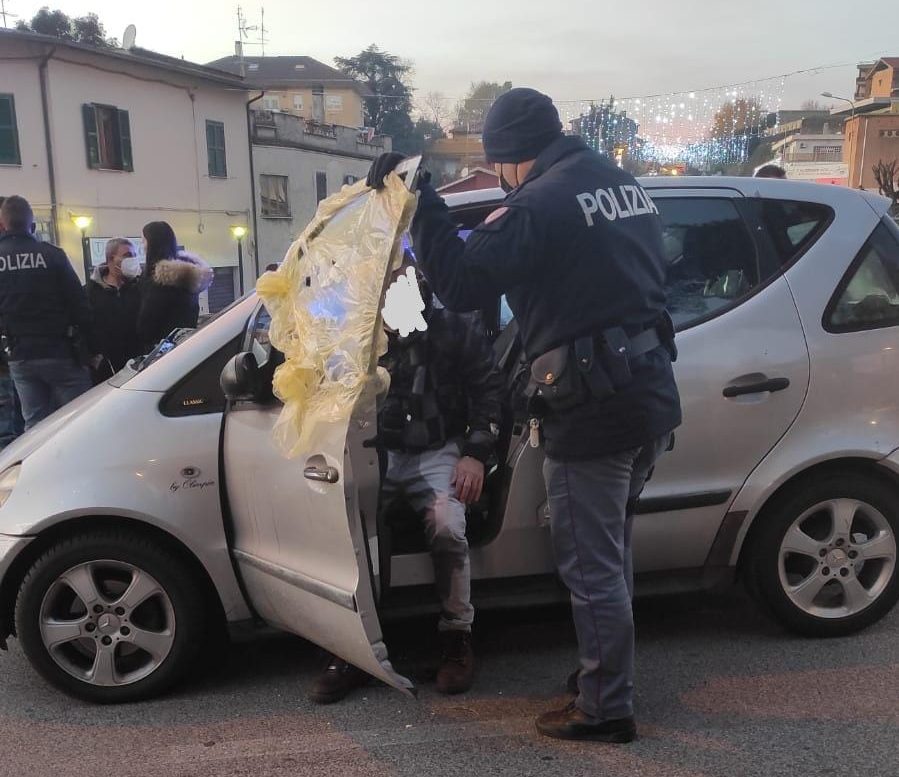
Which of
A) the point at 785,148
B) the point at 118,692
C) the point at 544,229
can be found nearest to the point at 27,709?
Result: the point at 118,692

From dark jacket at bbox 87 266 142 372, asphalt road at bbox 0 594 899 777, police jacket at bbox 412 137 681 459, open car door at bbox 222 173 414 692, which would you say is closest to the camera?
police jacket at bbox 412 137 681 459

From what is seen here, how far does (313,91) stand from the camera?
48.9m

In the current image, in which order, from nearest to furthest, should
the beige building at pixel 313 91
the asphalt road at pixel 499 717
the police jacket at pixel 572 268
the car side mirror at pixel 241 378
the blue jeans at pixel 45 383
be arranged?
1. the police jacket at pixel 572 268
2. the asphalt road at pixel 499 717
3. the car side mirror at pixel 241 378
4. the blue jeans at pixel 45 383
5. the beige building at pixel 313 91

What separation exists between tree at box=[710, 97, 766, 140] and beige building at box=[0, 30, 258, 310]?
15.7 metres

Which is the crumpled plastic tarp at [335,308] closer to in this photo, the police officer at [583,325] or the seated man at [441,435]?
the police officer at [583,325]

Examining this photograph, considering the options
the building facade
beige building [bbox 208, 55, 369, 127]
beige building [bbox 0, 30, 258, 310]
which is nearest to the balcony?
the building facade

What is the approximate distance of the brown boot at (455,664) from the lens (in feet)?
9.37

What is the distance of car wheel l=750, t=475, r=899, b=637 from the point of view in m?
3.08

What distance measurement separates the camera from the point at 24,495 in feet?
9.02

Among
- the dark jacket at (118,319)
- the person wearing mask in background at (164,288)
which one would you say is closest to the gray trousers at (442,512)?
the person wearing mask in background at (164,288)

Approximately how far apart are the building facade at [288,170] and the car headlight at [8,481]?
26435 mm

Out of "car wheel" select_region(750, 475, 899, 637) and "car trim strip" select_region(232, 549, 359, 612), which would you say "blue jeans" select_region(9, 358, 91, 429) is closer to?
"car trim strip" select_region(232, 549, 359, 612)

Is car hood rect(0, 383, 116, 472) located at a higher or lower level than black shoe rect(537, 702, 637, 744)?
higher

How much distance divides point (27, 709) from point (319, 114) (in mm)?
48767
